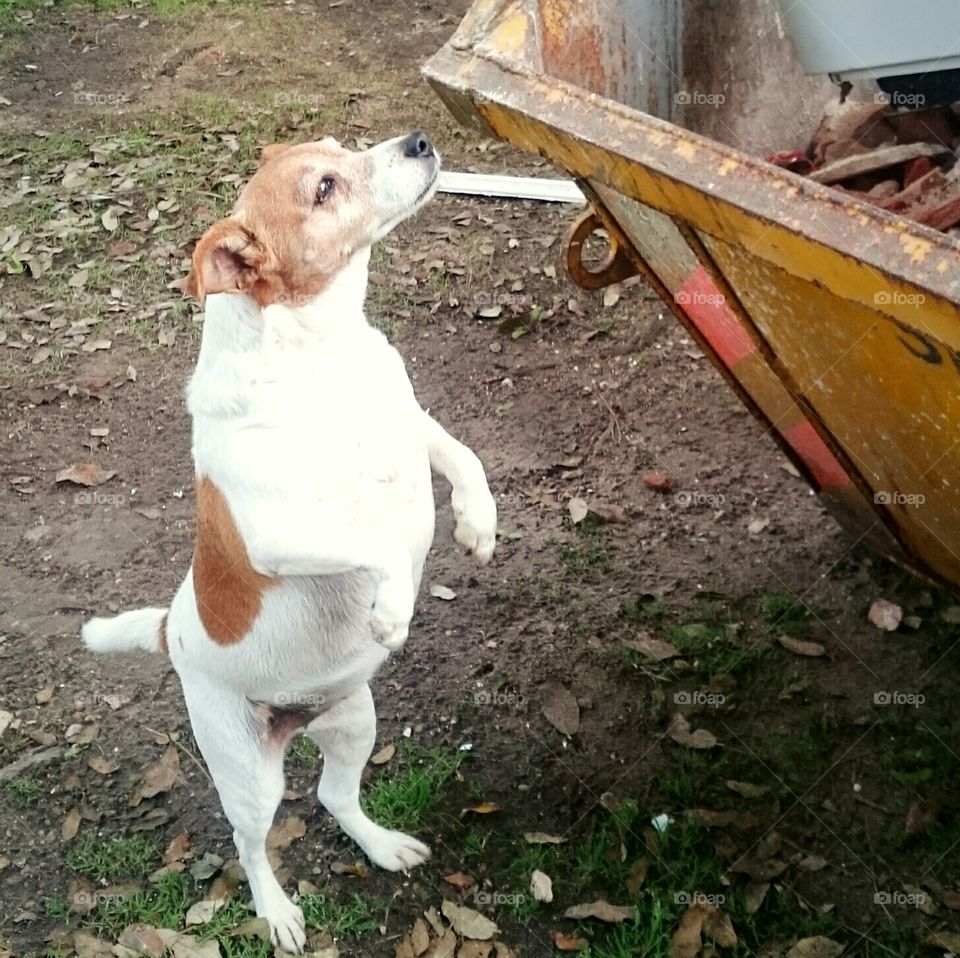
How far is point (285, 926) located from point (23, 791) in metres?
1.20

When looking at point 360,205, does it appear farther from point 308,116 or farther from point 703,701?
point 308,116

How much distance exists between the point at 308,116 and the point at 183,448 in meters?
3.42

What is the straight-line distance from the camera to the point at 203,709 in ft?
11.0

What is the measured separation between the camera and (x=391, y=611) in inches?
119

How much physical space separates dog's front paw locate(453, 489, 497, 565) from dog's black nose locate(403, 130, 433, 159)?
941mm

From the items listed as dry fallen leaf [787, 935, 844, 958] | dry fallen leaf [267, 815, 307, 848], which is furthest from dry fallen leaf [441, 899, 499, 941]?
dry fallen leaf [787, 935, 844, 958]

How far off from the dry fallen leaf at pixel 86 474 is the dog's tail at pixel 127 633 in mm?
2120

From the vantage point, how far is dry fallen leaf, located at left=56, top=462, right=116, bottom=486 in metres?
5.62

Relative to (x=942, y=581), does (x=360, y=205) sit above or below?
above

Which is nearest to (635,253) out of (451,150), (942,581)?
(942,581)

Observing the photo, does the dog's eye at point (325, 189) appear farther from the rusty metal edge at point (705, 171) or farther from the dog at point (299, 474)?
the rusty metal edge at point (705, 171)

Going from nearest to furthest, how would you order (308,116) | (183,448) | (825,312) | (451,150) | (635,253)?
1. (825,312)
2. (635,253)
3. (183,448)
4. (451,150)
5. (308,116)

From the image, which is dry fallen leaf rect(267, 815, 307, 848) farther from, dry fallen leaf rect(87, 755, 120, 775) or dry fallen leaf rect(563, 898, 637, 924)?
dry fallen leaf rect(563, 898, 637, 924)

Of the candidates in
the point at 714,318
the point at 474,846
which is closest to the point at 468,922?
the point at 474,846
